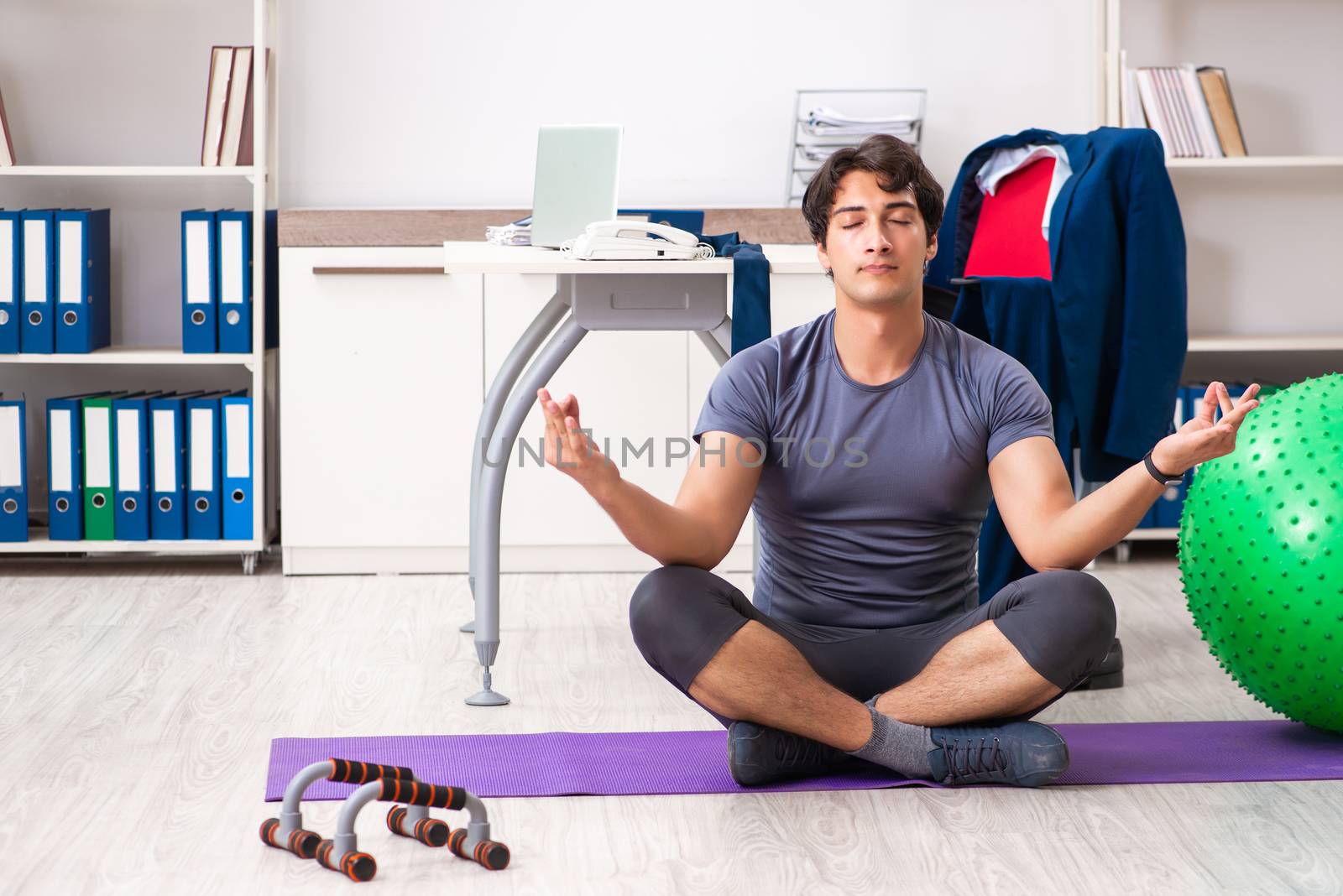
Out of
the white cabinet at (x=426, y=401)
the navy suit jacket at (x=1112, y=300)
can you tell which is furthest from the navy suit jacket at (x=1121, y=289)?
the white cabinet at (x=426, y=401)

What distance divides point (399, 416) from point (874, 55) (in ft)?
4.98

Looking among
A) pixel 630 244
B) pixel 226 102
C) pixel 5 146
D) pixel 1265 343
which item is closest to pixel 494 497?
pixel 630 244

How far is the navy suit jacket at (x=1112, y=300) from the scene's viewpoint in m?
2.38

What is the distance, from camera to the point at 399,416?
3422 mm

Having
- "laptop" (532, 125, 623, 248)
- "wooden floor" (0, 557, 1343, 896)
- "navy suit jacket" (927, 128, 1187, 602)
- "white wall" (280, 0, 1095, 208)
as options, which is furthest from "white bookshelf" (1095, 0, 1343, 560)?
"laptop" (532, 125, 623, 248)

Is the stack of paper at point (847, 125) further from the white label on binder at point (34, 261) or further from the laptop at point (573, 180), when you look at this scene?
the white label on binder at point (34, 261)

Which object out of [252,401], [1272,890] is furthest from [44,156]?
[1272,890]

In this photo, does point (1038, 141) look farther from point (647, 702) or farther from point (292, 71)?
point (292, 71)

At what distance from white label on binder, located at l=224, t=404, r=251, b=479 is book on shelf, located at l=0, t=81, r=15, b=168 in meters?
0.78

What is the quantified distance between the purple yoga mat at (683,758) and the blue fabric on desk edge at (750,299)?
63cm

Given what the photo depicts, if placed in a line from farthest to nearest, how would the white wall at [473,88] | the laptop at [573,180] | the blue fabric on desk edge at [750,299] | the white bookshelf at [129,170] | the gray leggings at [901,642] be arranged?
the white wall at [473,88]
the white bookshelf at [129,170]
the laptop at [573,180]
the blue fabric on desk edge at [750,299]
the gray leggings at [901,642]

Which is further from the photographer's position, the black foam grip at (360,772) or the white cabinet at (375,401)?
the white cabinet at (375,401)

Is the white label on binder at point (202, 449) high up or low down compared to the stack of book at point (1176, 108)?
down

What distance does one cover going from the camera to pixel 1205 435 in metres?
1.66
